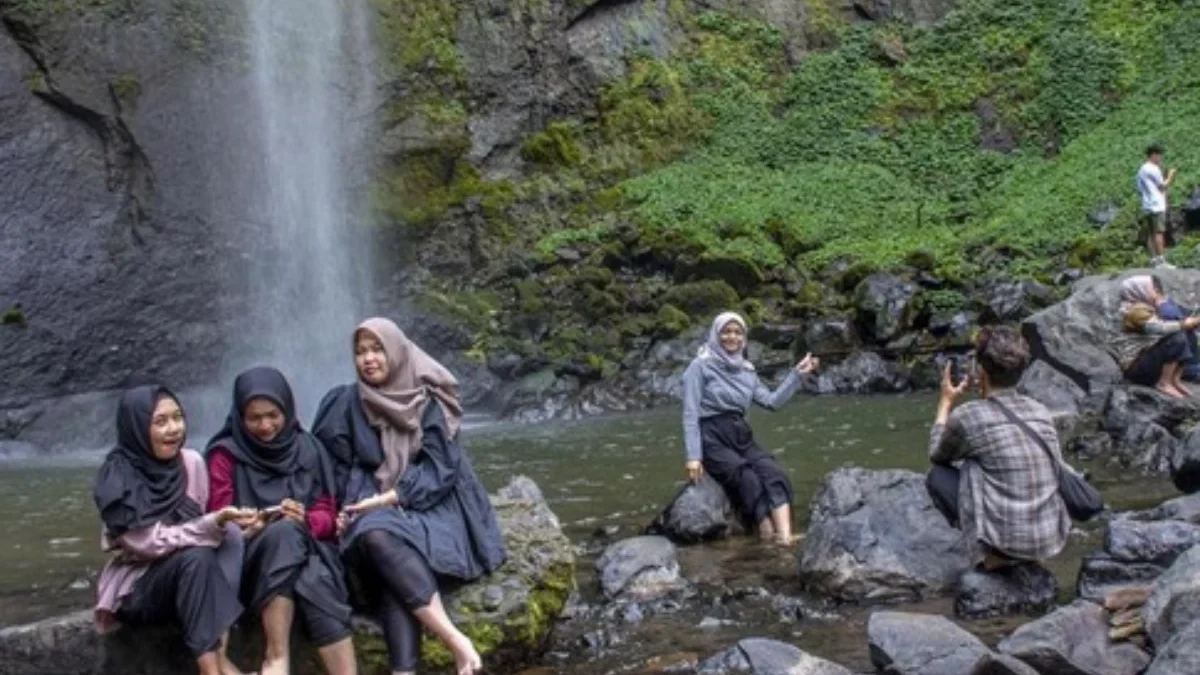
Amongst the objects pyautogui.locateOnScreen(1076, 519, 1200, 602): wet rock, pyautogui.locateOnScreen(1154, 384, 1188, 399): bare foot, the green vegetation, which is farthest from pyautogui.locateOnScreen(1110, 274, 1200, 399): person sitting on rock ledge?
the green vegetation

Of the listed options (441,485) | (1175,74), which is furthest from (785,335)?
(441,485)

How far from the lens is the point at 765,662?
18.2 feet

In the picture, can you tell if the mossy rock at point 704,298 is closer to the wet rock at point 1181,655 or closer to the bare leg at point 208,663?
the bare leg at point 208,663

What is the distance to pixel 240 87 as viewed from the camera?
25656 mm

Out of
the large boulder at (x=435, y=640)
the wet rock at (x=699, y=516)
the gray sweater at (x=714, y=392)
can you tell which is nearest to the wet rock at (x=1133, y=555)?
the large boulder at (x=435, y=640)

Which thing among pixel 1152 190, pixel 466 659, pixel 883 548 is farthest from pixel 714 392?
pixel 1152 190

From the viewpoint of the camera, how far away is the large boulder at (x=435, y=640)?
5629 mm

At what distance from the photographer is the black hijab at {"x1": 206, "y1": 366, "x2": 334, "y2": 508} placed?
5672mm

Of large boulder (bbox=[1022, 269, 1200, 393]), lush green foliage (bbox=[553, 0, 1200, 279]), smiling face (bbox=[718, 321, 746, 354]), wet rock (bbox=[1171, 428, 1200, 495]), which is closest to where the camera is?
wet rock (bbox=[1171, 428, 1200, 495])

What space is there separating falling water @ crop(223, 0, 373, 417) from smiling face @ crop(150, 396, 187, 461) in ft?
58.1

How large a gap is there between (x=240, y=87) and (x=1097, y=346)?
17.1m

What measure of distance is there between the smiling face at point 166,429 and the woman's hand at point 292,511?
50cm

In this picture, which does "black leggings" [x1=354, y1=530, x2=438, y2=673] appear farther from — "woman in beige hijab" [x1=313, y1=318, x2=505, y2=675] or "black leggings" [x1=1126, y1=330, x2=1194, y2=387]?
"black leggings" [x1=1126, y1=330, x2=1194, y2=387]

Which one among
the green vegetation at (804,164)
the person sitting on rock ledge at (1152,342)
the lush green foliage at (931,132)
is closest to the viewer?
the person sitting on rock ledge at (1152,342)
